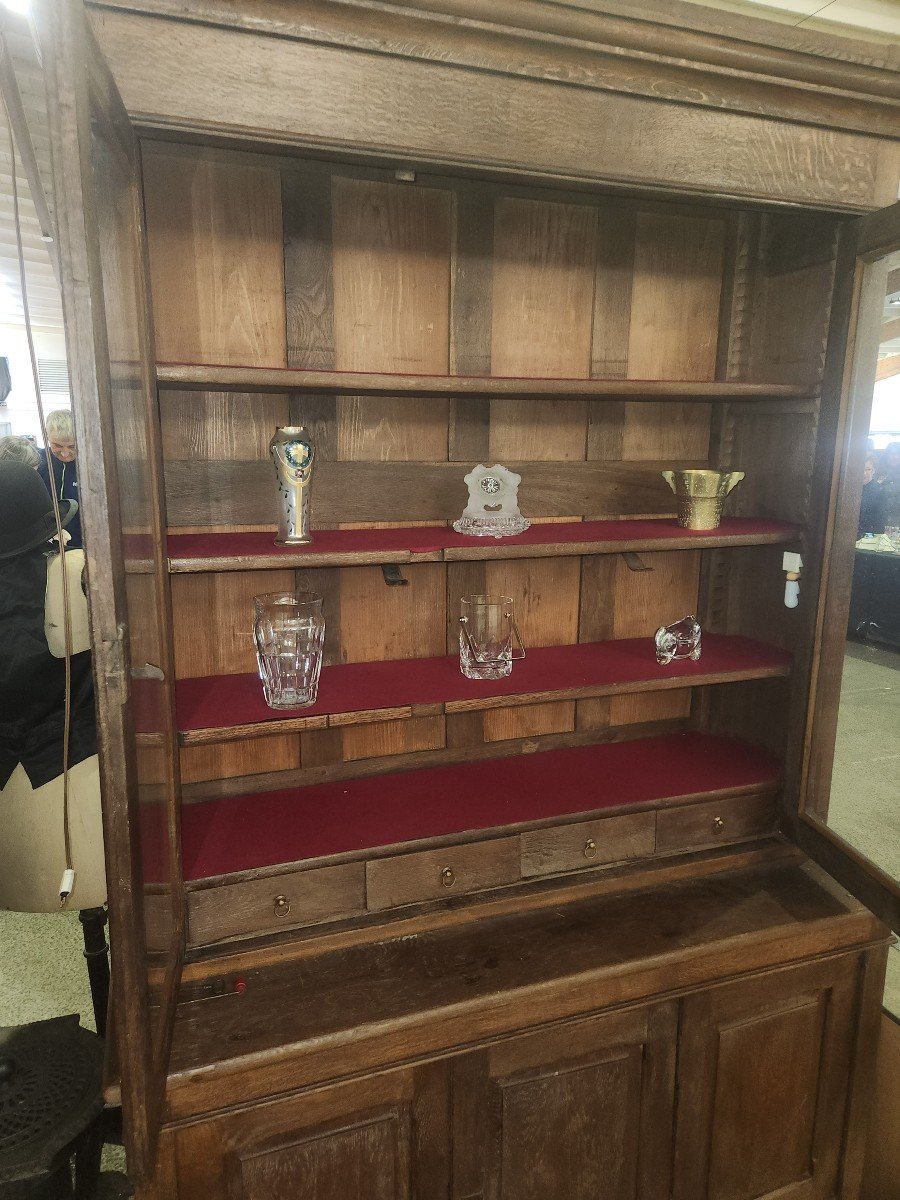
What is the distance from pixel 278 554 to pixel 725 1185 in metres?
1.64

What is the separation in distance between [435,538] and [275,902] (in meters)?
0.78

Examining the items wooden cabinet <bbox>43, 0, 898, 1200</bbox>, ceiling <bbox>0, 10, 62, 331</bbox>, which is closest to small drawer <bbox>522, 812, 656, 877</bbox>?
wooden cabinet <bbox>43, 0, 898, 1200</bbox>

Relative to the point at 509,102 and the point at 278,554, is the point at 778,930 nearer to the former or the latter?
the point at 278,554

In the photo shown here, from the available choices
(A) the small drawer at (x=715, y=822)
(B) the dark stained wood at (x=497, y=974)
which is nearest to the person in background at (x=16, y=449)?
(B) the dark stained wood at (x=497, y=974)

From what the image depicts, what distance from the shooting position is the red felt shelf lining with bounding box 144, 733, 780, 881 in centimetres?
149

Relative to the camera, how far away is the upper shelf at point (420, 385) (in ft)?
4.12

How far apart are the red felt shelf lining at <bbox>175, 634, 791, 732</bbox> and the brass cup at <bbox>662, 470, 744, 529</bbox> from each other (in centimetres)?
32

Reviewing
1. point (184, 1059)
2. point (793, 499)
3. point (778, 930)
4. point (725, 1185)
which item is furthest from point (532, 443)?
point (725, 1185)

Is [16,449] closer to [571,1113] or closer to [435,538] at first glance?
[435,538]

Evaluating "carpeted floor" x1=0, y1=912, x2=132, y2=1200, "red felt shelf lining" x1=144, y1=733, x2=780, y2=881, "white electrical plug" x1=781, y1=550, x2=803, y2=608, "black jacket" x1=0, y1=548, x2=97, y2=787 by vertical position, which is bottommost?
"carpeted floor" x1=0, y1=912, x2=132, y2=1200

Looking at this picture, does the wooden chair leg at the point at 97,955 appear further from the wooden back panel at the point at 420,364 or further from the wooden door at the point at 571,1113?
the wooden door at the point at 571,1113

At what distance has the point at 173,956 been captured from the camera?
1190 millimetres

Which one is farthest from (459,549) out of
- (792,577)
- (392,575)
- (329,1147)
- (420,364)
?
(329,1147)

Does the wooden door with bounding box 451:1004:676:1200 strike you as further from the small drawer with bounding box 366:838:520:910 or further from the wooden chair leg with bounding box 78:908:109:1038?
the wooden chair leg with bounding box 78:908:109:1038
